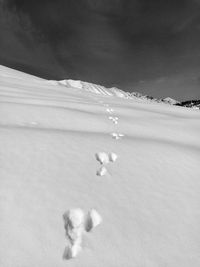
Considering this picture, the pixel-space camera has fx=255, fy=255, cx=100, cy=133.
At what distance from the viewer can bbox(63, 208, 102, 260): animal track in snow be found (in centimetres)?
214

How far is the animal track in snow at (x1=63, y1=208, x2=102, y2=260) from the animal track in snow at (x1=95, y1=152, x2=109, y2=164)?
4.19ft

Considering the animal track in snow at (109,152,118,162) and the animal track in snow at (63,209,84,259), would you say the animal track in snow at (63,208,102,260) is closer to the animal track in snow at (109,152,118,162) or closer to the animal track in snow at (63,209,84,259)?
the animal track in snow at (63,209,84,259)

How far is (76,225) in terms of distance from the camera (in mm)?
2346

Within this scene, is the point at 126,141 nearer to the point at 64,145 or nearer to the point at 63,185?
the point at 64,145

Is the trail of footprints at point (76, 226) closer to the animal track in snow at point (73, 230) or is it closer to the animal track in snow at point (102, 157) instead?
the animal track in snow at point (73, 230)

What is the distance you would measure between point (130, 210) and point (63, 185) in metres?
0.81

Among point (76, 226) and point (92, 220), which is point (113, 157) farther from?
point (76, 226)

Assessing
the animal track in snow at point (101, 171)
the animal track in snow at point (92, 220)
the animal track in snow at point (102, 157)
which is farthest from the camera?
the animal track in snow at point (102, 157)

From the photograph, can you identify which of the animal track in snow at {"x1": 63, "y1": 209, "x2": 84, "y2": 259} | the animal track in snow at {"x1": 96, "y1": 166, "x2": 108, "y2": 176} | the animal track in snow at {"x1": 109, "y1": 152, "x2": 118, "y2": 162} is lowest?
the animal track in snow at {"x1": 63, "y1": 209, "x2": 84, "y2": 259}

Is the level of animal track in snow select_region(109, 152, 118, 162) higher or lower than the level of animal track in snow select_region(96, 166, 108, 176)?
higher

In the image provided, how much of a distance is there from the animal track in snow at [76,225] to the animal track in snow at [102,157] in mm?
1277

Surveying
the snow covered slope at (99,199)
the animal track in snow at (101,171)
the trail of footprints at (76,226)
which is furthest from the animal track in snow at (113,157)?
the trail of footprints at (76,226)

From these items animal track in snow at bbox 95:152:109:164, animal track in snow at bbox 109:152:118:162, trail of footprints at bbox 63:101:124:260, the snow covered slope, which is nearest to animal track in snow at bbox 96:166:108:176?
the snow covered slope

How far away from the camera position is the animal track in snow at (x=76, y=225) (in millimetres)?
2143
